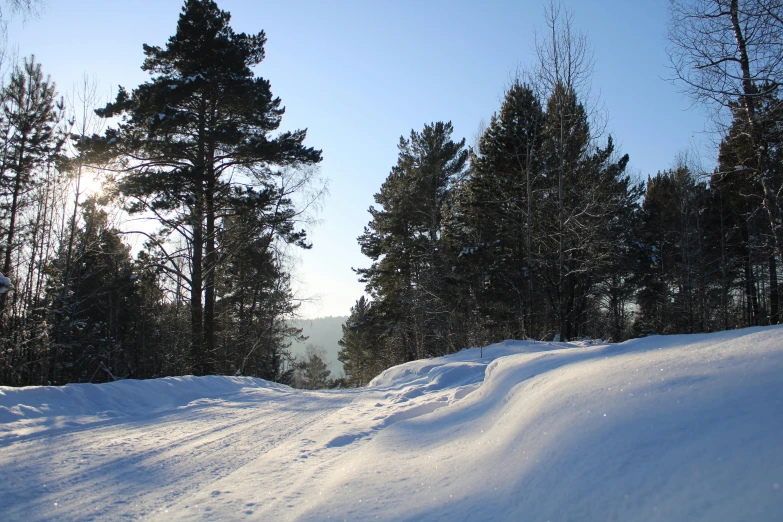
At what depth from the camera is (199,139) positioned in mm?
13922

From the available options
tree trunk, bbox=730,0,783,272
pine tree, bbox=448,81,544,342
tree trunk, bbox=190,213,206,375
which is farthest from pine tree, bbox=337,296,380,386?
tree trunk, bbox=730,0,783,272

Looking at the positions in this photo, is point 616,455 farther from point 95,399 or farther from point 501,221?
point 501,221

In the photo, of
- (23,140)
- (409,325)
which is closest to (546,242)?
(409,325)

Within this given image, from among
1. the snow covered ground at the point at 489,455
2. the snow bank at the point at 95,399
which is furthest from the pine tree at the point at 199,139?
the snow covered ground at the point at 489,455

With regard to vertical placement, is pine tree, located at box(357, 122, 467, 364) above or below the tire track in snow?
above

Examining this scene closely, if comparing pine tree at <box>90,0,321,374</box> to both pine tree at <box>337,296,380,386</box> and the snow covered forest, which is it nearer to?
the snow covered forest

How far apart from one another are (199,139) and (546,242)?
12.0m

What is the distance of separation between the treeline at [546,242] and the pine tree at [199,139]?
28.0ft

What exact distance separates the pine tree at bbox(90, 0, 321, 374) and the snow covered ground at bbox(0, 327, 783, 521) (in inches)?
344

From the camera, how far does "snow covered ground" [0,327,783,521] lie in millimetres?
1836

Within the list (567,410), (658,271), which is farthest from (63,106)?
(658,271)

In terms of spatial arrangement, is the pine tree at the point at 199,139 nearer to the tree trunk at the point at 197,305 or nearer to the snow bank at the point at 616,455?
the tree trunk at the point at 197,305

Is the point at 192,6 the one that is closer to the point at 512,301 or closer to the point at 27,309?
the point at 27,309

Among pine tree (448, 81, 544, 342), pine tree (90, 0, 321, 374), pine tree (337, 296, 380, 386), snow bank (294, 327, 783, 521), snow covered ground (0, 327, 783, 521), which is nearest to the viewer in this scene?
snow bank (294, 327, 783, 521)
